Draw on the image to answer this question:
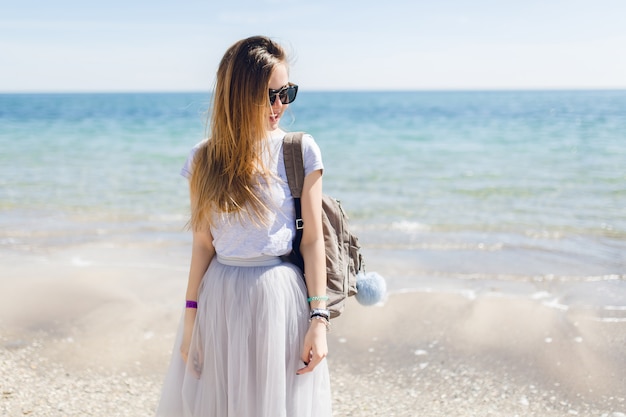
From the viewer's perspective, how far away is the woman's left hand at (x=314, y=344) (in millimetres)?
2391

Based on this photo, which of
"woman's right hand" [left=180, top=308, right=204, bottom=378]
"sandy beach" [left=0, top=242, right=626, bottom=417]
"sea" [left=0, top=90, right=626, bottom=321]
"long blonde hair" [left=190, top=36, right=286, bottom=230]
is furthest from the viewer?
"sea" [left=0, top=90, right=626, bottom=321]

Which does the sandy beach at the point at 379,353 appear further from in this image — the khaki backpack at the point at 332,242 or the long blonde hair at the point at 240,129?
the long blonde hair at the point at 240,129

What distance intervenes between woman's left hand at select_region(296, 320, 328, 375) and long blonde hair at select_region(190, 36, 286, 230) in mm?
460

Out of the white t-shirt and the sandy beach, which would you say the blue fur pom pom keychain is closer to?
the white t-shirt

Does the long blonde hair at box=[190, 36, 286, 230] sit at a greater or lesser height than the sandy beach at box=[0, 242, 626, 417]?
greater

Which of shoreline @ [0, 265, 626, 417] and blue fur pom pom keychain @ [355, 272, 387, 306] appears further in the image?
shoreline @ [0, 265, 626, 417]

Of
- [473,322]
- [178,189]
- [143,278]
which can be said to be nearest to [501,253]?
[473,322]

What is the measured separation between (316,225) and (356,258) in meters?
0.39

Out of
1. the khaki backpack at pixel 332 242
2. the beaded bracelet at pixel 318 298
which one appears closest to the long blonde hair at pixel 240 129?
the khaki backpack at pixel 332 242

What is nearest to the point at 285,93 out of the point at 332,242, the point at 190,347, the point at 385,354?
the point at 332,242

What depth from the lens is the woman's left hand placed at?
239cm

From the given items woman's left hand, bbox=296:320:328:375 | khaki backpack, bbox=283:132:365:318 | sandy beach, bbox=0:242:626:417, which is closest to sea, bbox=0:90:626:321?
khaki backpack, bbox=283:132:365:318

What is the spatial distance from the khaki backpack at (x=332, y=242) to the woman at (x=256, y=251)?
0.04 metres

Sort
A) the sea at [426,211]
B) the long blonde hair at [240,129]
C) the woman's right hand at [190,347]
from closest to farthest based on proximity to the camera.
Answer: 1. the long blonde hair at [240,129]
2. the woman's right hand at [190,347]
3. the sea at [426,211]
